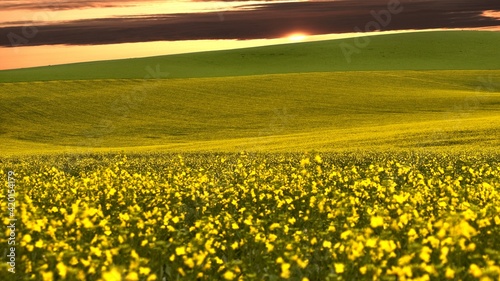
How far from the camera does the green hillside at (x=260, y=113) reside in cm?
4412

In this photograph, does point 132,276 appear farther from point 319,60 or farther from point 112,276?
point 319,60

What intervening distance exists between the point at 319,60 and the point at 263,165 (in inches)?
3331

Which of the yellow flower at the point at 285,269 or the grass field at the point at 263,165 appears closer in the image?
the yellow flower at the point at 285,269

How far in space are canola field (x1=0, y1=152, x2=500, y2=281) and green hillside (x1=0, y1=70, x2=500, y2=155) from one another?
1520 centimetres

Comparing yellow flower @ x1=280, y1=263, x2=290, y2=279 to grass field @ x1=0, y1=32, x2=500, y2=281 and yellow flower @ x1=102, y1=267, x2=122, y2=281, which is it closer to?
grass field @ x1=0, y1=32, x2=500, y2=281

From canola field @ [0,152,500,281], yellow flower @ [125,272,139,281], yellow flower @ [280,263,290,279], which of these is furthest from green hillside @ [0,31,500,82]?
yellow flower @ [125,272,139,281]

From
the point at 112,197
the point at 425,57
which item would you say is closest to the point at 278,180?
the point at 112,197

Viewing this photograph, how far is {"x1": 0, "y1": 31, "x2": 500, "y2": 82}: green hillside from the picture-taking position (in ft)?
306

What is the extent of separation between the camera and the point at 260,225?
1099 centimetres

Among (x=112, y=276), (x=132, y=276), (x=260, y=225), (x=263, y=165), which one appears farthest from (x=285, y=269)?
(x=263, y=165)

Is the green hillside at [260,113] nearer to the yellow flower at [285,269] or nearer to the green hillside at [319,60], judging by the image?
the green hillside at [319,60]

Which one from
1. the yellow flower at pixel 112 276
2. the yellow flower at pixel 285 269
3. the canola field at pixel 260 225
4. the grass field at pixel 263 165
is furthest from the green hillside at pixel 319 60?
the yellow flower at pixel 112 276

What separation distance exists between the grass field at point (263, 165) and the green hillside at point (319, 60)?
0.47 metres

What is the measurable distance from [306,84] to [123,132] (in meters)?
27.2
